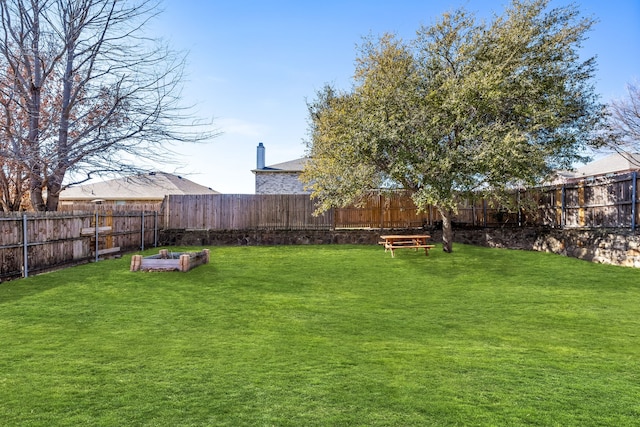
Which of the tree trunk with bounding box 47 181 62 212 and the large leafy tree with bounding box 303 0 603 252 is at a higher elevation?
the large leafy tree with bounding box 303 0 603 252

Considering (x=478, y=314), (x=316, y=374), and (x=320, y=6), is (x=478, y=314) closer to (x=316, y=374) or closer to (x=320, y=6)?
(x=316, y=374)

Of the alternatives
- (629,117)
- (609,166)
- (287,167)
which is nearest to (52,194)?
(287,167)

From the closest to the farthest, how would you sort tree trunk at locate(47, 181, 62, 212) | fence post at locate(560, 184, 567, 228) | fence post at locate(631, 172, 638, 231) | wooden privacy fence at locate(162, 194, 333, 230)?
fence post at locate(631, 172, 638, 231) → tree trunk at locate(47, 181, 62, 212) → fence post at locate(560, 184, 567, 228) → wooden privacy fence at locate(162, 194, 333, 230)

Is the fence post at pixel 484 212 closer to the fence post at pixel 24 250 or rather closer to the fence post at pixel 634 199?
the fence post at pixel 634 199

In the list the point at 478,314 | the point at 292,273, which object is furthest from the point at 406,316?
the point at 292,273

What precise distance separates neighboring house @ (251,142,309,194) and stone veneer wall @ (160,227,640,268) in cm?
795

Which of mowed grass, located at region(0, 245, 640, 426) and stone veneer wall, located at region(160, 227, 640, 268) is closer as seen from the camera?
mowed grass, located at region(0, 245, 640, 426)

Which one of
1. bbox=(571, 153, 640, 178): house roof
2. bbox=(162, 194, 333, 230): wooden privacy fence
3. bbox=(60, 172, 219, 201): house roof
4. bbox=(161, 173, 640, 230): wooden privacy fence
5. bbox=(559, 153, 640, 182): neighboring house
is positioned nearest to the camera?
bbox=(161, 173, 640, 230): wooden privacy fence

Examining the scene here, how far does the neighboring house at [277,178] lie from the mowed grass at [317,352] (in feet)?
56.1

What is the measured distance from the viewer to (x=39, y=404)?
3279 mm

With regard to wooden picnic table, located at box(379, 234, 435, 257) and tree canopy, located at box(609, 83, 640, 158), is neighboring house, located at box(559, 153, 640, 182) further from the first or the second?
wooden picnic table, located at box(379, 234, 435, 257)

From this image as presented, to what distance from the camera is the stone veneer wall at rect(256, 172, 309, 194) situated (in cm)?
2664

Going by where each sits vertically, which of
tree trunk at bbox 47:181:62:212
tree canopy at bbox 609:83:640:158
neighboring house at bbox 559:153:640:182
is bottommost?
tree trunk at bbox 47:181:62:212

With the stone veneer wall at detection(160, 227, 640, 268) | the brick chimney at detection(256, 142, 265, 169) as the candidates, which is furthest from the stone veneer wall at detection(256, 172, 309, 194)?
the stone veneer wall at detection(160, 227, 640, 268)
